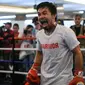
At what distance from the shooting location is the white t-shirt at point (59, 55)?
1977 millimetres

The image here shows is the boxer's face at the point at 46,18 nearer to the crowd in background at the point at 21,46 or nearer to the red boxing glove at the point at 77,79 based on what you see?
the red boxing glove at the point at 77,79

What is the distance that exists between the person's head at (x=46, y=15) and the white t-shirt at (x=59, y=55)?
0.08 metres

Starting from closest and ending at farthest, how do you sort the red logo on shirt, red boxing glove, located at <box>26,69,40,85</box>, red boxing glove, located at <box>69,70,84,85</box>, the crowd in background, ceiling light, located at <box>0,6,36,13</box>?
1. red boxing glove, located at <box>69,70,84,85</box>
2. the red logo on shirt
3. red boxing glove, located at <box>26,69,40,85</box>
4. the crowd in background
5. ceiling light, located at <box>0,6,36,13</box>

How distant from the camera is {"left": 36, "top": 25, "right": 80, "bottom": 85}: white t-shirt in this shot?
77.8 inches

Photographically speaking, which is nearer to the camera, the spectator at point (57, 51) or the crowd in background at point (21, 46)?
the spectator at point (57, 51)

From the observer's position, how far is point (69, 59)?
2020 millimetres

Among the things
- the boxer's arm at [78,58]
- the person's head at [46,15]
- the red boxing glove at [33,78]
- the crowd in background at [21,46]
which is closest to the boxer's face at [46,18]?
the person's head at [46,15]

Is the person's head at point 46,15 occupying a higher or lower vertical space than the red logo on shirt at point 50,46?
higher

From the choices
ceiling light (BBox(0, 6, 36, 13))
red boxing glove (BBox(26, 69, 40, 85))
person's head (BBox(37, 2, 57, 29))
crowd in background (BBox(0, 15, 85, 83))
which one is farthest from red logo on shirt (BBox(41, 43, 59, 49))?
ceiling light (BBox(0, 6, 36, 13))

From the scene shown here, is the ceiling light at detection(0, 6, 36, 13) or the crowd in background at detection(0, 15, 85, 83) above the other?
the ceiling light at detection(0, 6, 36, 13)

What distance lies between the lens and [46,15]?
2012mm

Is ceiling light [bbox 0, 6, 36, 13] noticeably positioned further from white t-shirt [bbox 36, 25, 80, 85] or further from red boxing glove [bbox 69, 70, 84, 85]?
red boxing glove [bbox 69, 70, 84, 85]

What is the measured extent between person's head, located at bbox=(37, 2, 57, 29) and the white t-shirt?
0.08 meters

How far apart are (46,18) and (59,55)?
324 millimetres
